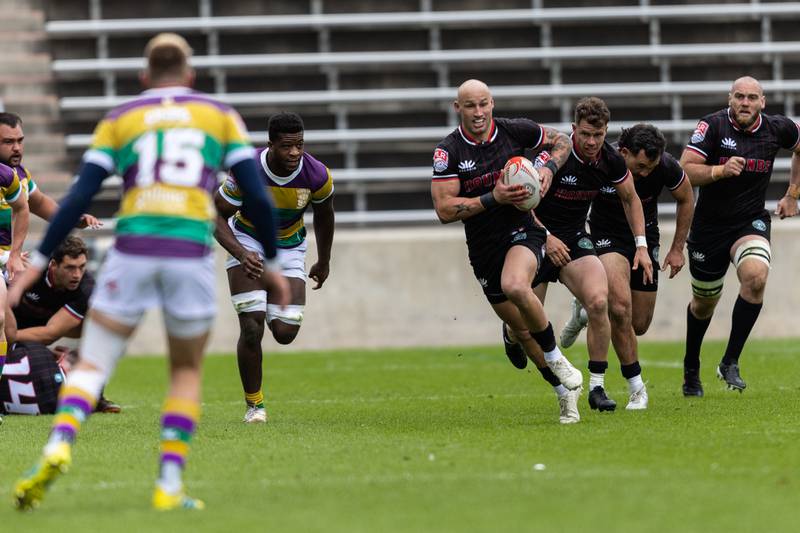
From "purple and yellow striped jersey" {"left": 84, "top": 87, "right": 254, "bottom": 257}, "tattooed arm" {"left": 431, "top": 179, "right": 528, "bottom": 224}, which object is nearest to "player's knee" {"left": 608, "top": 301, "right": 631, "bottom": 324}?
"tattooed arm" {"left": 431, "top": 179, "right": 528, "bottom": 224}

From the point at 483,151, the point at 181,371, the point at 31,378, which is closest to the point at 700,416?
the point at 483,151

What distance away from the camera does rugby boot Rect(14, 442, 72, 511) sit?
5457mm

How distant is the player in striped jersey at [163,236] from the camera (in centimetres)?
565

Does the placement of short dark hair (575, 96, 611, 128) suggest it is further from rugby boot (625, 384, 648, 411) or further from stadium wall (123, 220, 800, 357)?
stadium wall (123, 220, 800, 357)

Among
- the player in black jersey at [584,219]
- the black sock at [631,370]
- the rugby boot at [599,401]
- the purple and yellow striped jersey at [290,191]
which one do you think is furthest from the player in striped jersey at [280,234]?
the black sock at [631,370]

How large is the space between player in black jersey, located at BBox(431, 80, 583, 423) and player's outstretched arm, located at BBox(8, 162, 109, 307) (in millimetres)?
3430

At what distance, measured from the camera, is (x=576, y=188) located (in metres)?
9.92

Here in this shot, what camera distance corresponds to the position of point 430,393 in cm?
1186

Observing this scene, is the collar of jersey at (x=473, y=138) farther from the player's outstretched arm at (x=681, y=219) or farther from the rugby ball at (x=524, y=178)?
the player's outstretched arm at (x=681, y=219)

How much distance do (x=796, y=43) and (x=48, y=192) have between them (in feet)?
38.1

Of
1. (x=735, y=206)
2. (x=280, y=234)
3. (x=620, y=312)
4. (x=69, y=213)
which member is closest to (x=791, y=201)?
(x=735, y=206)

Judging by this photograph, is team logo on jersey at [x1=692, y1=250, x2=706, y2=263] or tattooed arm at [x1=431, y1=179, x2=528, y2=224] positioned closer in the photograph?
tattooed arm at [x1=431, y1=179, x2=528, y2=224]

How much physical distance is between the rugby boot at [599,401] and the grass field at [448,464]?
0.11 metres

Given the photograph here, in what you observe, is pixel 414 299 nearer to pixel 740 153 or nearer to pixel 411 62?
pixel 411 62
